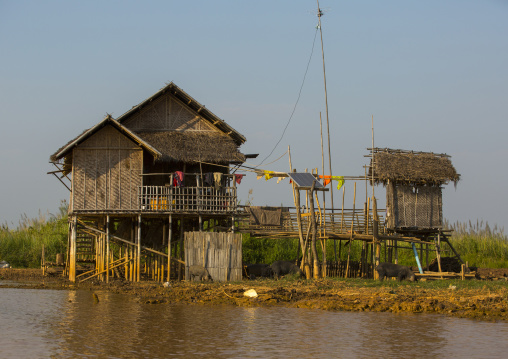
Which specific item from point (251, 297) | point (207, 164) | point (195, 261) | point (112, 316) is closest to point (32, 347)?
point (112, 316)

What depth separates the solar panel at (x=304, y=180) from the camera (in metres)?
22.0

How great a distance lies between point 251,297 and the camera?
61.0 feet

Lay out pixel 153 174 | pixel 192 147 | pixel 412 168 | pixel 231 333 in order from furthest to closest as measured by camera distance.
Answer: pixel 412 168 → pixel 192 147 → pixel 153 174 → pixel 231 333

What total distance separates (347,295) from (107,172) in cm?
994

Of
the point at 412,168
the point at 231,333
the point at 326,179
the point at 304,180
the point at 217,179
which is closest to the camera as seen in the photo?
the point at 231,333

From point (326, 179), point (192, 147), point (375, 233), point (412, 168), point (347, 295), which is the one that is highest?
point (192, 147)

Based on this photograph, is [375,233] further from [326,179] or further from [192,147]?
[192,147]

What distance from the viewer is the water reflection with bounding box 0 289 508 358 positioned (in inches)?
476

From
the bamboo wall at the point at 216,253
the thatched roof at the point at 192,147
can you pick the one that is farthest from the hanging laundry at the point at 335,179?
the bamboo wall at the point at 216,253

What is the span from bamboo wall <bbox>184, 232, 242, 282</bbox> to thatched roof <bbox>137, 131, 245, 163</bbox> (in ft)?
9.18

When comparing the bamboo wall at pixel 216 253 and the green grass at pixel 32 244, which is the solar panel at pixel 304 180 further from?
the green grass at pixel 32 244

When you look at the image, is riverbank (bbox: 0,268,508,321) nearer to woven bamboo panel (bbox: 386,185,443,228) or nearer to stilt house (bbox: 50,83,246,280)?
stilt house (bbox: 50,83,246,280)

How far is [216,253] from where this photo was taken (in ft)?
76.4

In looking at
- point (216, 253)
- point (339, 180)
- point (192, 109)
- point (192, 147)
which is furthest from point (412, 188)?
point (192, 109)
